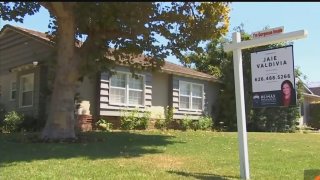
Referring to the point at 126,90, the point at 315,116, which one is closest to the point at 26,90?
the point at 126,90

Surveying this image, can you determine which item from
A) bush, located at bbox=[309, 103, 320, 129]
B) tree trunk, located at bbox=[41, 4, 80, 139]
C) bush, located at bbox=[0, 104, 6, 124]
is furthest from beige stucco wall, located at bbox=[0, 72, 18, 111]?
bush, located at bbox=[309, 103, 320, 129]

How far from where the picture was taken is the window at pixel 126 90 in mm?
22203

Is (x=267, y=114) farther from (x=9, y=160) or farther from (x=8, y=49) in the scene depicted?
(x=9, y=160)

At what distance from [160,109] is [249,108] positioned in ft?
18.0

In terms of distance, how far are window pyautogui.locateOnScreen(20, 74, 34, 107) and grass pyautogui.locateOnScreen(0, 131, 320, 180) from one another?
704 cm

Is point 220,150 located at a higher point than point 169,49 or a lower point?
lower

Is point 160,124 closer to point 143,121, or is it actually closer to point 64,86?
point 143,121

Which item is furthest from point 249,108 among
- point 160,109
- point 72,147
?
point 72,147

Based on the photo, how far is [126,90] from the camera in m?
→ 22.7

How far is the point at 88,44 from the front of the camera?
51.3 ft

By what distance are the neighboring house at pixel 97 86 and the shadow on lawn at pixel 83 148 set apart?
5.81 meters

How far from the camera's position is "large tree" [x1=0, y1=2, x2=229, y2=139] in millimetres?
13992

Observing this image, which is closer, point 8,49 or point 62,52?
point 62,52

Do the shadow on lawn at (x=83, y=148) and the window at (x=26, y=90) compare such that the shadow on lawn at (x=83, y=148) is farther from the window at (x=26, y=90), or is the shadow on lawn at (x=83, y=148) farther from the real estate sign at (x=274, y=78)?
the window at (x=26, y=90)
